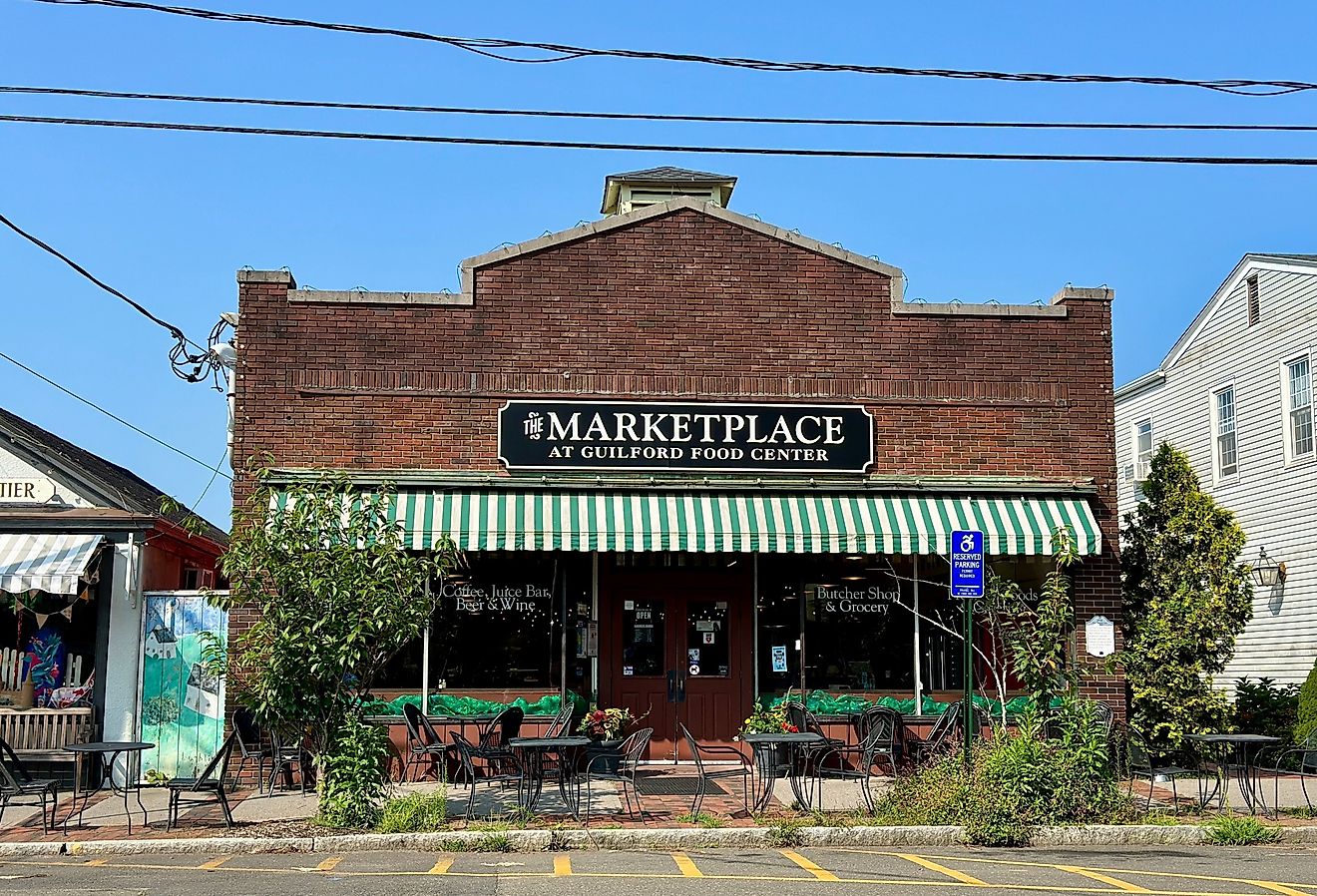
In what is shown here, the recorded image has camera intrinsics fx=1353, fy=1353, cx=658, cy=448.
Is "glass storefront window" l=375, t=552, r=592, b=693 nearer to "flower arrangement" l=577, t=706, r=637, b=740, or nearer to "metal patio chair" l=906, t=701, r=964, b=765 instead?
"flower arrangement" l=577, t=706, r=637, b=740

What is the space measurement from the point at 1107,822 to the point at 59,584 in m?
11.7

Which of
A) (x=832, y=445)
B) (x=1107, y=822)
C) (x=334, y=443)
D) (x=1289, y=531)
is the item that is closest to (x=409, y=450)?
(x=334, y=443)

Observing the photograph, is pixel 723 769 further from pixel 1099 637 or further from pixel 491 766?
pixel 1099 637

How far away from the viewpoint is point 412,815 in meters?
12.8

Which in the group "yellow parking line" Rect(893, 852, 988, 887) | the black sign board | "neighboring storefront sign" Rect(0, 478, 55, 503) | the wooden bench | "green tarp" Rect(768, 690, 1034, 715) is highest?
the black sign board

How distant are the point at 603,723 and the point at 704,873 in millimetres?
5885

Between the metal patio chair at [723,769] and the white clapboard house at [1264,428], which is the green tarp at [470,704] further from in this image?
the white clapboard house at [1264,428]

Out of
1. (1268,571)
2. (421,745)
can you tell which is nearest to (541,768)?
(421,745)

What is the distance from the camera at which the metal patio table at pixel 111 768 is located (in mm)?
13406

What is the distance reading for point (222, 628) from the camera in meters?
16.8

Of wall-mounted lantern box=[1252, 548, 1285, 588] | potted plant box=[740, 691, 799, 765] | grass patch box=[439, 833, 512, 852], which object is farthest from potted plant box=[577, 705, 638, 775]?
wall-mounted lantern box=[1252, 548, 1285, 588]

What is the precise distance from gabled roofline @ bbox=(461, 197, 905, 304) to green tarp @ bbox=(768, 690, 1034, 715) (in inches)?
203

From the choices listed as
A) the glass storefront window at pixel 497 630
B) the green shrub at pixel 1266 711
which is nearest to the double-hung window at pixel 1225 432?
the green shrub at pixel 1266 711

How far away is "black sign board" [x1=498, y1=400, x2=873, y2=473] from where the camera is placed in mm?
17062
